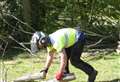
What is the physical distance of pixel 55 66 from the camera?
30.1 ft

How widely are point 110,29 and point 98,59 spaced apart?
1245 mm

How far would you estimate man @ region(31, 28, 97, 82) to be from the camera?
673cm

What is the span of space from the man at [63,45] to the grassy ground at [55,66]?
2.60ft

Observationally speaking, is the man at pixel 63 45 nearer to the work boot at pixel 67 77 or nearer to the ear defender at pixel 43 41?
the ear defender at pixel 43 41

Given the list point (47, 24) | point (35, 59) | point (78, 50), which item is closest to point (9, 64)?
point (35, 59)

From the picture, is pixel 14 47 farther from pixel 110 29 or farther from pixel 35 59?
pixel 110 29

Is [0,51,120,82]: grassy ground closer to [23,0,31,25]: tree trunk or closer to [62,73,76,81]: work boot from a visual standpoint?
[62,73,76,81]: work boot

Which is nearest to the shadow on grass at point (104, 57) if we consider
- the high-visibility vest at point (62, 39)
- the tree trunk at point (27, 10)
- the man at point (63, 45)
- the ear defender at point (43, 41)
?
the man at point (63, 45)

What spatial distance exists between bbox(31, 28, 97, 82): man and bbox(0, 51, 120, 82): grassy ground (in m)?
0.79

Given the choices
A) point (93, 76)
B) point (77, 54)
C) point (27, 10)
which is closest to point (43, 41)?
point (77, 54)

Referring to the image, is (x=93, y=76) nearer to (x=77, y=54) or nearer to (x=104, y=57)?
(x=77, y=54)

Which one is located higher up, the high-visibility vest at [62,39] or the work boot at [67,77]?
the high-visibility vest at [62,39]

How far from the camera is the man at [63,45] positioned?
6.73 m

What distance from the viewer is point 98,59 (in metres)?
9.58
